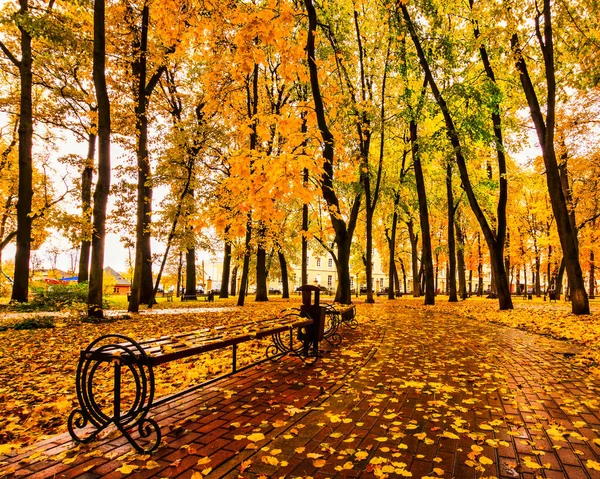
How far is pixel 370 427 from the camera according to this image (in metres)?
3.21

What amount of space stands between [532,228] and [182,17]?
→ 34125 mm

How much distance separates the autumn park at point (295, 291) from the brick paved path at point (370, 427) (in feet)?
0.08

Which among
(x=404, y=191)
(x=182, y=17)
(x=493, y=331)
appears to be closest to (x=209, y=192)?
(x=404, y=191)

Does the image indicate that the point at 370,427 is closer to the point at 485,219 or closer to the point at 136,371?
the point at 136,371

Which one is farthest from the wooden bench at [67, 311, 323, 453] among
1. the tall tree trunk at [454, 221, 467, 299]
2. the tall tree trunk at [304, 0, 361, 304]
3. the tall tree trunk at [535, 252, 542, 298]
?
the tall tree trunk at [535, 252, 542, 298]

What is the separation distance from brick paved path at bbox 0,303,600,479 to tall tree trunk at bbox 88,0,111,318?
6904 millimetres

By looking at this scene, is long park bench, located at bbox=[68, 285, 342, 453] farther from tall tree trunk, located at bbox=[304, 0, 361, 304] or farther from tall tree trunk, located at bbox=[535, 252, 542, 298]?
tall tree trunk, located at bbox=[535, 252, 542, 298]

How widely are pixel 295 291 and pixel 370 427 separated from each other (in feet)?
10.8

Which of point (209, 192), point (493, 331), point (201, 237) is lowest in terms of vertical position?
point (493, 331)

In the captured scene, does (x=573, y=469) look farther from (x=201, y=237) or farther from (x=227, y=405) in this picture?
(x=201, y=237)

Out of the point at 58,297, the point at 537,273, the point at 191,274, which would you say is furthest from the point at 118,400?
the point at 537,273

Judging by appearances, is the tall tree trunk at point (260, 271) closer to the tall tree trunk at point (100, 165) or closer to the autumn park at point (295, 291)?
the autumn park at point (295, 291)

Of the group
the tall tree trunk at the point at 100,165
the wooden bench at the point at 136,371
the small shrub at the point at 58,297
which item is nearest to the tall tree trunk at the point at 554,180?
the wooden bench at the point at 136,371

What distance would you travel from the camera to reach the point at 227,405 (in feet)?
12.3
